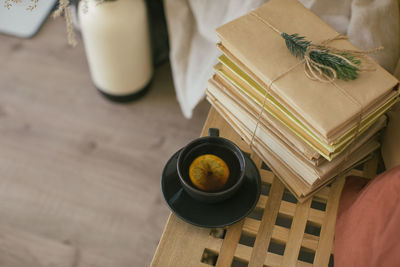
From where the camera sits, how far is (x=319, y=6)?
37.9 inches

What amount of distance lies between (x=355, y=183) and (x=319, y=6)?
16.5 inches

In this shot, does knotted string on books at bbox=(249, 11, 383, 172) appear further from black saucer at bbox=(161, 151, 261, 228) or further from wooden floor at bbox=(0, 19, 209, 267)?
wooden floor at bbox=(0, 19, 209, 267)

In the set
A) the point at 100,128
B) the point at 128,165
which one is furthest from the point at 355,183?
the point at 100,128

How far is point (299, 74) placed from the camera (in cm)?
69

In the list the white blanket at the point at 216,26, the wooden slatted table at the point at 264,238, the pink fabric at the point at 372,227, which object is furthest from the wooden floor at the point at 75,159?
the pink fabric at the point at 372,227

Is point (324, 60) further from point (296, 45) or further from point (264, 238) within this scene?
point (264, 238)

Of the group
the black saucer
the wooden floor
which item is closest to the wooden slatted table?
the black saucer

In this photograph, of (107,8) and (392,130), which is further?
(107,8)

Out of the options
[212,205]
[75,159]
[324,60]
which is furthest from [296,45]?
[75,159]

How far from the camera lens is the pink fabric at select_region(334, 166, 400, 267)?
2.10ft

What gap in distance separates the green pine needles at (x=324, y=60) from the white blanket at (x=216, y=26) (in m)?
0.23

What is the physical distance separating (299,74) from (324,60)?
47mm

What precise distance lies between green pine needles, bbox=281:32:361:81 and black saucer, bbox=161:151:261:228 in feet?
0.70

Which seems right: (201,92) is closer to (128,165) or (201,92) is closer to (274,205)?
(128,165)
